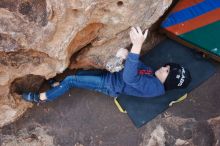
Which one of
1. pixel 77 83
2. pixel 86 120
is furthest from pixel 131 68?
pixel 86 120

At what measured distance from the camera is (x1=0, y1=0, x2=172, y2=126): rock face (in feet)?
9.55

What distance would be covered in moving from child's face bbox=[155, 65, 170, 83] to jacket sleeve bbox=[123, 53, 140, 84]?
1.10 feet

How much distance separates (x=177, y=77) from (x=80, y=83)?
2.63 ft

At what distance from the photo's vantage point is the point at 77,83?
3.46 metres

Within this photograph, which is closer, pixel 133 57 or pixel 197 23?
pixel 133 57

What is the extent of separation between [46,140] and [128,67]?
40.9 inches

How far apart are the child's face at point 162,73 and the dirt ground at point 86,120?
317 mm

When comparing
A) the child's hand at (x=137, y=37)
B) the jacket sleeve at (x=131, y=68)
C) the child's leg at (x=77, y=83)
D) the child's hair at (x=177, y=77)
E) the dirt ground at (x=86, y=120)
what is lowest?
the dirt ground at (x=86, y=120)

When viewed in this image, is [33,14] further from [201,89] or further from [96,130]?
[201,89]

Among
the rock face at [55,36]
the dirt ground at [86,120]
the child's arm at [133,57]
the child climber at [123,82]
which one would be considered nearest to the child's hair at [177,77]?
the child climber at [123,82]

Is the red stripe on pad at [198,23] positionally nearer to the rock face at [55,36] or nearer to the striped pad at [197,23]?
the striped pad at [197,23]

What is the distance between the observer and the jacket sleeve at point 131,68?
3.11m

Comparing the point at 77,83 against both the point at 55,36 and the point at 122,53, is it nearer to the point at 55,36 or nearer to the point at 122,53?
the point at 122,53

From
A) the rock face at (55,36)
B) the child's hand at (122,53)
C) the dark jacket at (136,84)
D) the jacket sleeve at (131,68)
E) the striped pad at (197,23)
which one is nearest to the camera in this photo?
the rock face at (55,36)
